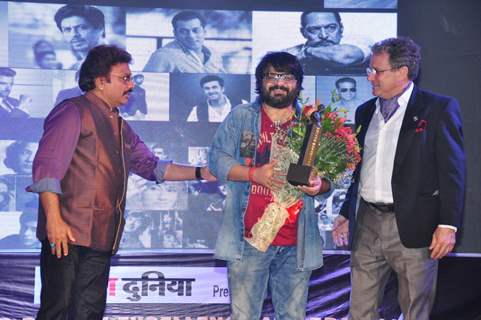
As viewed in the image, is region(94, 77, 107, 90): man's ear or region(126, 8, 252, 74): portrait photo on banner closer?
region(94, 77, 107, 90): man's ear

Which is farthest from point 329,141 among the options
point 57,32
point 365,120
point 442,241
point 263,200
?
point 57,32

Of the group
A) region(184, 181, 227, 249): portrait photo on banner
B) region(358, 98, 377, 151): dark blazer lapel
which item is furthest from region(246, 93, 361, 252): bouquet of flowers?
region(184, 181, 227, 249): portrait photo on banner

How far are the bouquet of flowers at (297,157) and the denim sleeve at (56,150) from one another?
0.97m

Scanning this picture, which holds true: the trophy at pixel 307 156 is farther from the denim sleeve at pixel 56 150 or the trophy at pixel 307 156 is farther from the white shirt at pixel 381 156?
the denim sleeve at pixel 56 150

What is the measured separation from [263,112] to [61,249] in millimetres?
1194

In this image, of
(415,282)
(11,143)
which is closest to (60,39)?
(11,143)

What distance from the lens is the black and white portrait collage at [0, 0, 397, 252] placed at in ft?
17.7

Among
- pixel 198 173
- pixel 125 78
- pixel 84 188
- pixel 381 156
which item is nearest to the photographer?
pixel 84 188

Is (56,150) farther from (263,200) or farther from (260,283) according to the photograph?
(260,283)

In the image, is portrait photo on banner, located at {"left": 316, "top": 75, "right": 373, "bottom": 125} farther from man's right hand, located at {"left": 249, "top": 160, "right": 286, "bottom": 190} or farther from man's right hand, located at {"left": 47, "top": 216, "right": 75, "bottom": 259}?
man's right hand, located at {"left": 47, "top": 216, "right": 75, "bottom": 259}

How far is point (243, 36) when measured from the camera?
5566 millimetres

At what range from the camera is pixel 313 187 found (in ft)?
10.9

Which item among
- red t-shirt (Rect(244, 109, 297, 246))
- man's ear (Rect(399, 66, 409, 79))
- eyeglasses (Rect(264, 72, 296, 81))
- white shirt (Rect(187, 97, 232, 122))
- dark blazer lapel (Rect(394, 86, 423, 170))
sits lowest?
red t-shirt (Rect(244, 109, 297, 246))

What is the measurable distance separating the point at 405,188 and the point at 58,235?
171 centimetres
